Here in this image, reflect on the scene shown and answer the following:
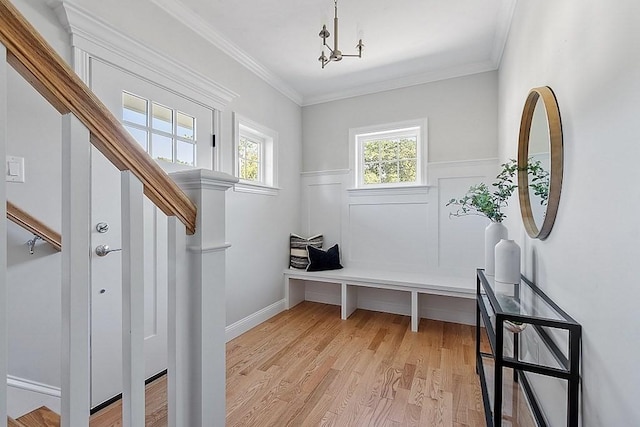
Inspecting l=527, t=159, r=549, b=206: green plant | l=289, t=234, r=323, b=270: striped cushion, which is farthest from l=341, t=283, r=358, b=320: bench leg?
l=527, t=159, r=549, b=206: green plant

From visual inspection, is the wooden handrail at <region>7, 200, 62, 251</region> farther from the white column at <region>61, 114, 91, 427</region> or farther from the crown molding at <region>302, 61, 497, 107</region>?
the crown molding at <region>302, 61, 497, 107</region>

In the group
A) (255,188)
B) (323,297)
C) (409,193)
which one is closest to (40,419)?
(255,188)

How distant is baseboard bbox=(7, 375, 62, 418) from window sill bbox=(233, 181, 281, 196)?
179 cm

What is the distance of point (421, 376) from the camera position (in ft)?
6.61

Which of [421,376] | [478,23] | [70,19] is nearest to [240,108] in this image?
[70,19]

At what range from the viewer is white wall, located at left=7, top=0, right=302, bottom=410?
4.66ft

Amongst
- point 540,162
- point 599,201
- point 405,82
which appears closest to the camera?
point 599,201

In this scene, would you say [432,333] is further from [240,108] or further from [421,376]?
[240,108]

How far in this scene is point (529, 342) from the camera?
4.91 feet

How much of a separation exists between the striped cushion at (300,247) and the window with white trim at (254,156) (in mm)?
702

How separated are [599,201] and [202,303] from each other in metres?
1.21

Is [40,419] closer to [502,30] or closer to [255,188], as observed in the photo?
[255,188]

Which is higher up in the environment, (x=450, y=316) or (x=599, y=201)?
(x=599, y=201)

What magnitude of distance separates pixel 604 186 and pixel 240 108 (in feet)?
8.76
